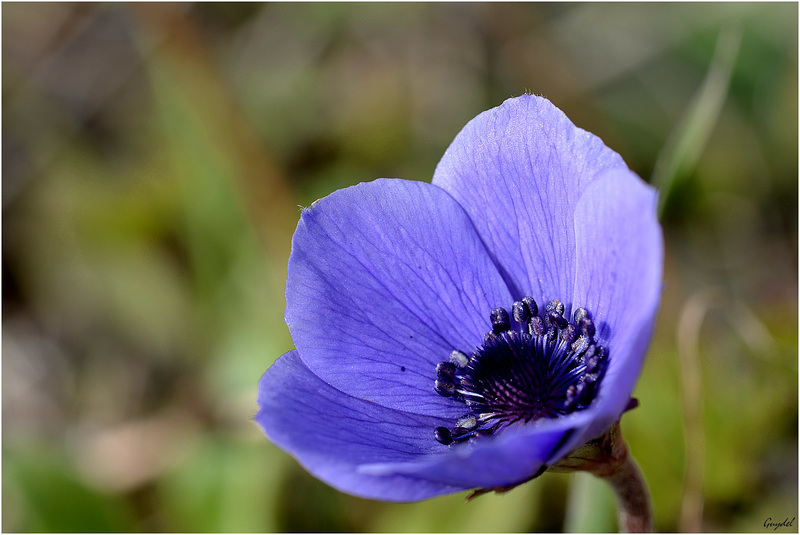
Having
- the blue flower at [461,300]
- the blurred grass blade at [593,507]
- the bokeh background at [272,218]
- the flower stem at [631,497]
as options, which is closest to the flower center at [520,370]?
the blue flower at [461,300]

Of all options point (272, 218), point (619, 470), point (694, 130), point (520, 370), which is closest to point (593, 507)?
point (619, 470)

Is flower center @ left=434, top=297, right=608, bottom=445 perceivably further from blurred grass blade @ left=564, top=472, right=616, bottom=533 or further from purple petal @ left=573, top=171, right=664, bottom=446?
blurred grass blade @ left=564, top=472, right=616, bottom=533

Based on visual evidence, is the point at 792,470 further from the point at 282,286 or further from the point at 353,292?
the point at 282,286

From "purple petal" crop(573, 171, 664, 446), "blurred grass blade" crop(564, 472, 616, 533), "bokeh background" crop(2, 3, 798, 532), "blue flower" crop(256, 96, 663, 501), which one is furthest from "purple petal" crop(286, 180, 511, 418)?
"bokeh background" crop(2, 3, 798, 532)

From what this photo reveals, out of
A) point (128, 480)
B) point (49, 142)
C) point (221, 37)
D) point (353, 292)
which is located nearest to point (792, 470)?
point (353, 292)

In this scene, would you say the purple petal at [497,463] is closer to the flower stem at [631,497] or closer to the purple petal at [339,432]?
the purple petal at [339,432]
